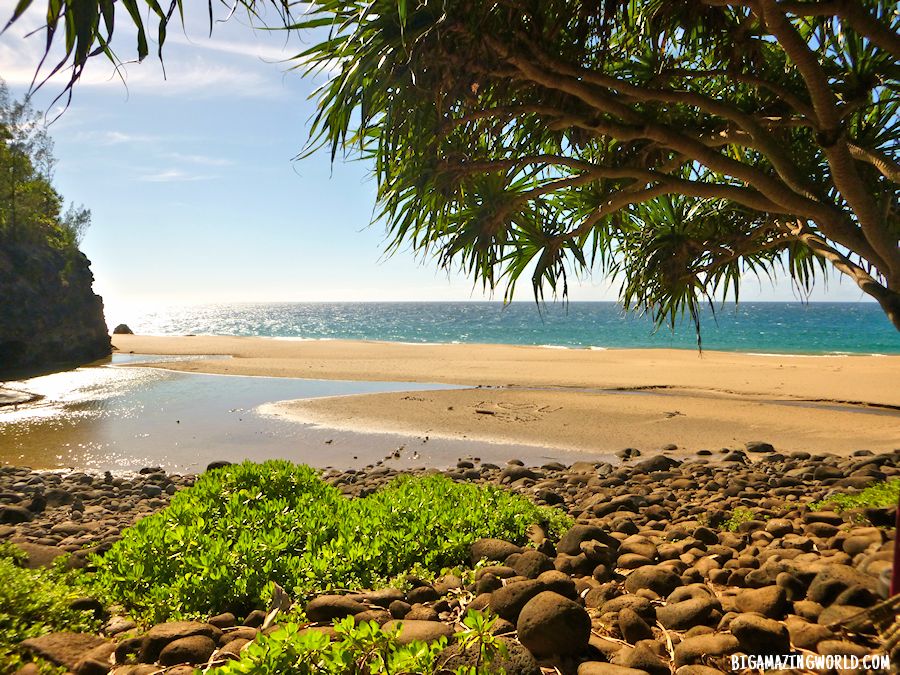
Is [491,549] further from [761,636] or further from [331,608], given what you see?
[761,636]

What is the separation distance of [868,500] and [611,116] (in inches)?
134

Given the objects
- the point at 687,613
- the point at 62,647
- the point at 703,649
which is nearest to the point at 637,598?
the point at 687,613

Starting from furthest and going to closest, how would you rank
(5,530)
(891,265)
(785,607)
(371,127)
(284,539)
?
(5,530) < (371,127) < (891,265) < (284,539) < (785,607)

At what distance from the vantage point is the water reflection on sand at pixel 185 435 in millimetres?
9250

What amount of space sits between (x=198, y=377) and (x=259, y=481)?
1683cm

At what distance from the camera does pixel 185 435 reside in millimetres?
10844

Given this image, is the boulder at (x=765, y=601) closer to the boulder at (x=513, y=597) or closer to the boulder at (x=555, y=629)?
the boulder at (x=555, y=629)

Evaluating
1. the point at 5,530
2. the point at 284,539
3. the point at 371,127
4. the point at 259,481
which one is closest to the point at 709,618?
the point at 284,539

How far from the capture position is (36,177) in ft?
103

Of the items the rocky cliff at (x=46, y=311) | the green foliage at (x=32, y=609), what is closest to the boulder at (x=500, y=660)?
the green foliage at (x=32, y=609)

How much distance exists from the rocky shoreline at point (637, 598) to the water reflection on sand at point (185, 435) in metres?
4.58

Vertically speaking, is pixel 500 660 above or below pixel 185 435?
above

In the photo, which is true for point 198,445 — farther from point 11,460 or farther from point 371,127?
point 371,127

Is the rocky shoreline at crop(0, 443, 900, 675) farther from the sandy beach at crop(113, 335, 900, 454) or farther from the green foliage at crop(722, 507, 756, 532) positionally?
the sandy beach at crop(113, 335, 900, 454)
